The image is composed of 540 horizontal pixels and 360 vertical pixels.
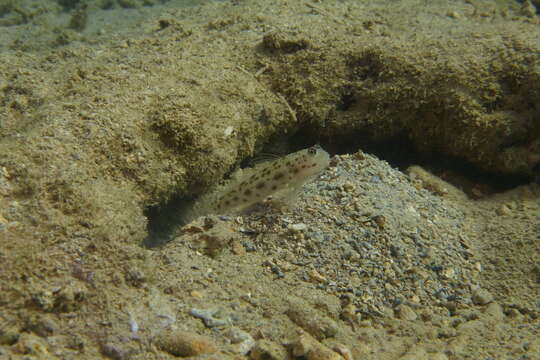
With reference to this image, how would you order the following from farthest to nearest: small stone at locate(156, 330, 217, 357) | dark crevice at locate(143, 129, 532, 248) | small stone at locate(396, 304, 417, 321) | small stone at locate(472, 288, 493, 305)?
dark crevice at locate(143, 129, 532, 248) < small stone at locate(472, 288, 493, 305) < small stone at locate(396, 304, 417, 321) < small stone at locate(156, 330, 217, 357)

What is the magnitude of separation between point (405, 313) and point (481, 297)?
0.79 m

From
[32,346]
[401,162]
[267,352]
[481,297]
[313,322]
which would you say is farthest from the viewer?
[401,162]

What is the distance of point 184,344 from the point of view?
1.95 metres

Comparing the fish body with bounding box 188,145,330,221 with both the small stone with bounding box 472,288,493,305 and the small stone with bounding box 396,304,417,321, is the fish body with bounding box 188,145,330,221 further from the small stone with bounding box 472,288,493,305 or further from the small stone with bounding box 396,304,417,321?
the small stone with bounding box 472,288,493,305

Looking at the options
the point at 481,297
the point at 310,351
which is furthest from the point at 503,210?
the point at 310,351

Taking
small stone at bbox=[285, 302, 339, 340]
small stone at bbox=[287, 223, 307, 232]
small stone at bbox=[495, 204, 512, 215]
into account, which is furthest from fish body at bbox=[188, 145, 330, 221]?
small stone at bbox=[495, 204, 512, 215]

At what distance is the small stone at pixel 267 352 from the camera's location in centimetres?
206

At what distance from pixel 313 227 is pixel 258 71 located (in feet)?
7.05

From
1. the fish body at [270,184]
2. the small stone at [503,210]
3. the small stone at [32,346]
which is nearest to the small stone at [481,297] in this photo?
the small stone at [503,210]

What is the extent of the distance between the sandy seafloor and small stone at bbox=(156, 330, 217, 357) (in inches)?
0.5

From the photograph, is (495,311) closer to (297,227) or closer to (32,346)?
(297,227)

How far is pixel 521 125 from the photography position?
4.05 metres

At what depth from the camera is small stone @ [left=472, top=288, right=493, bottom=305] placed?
3057 millimetres

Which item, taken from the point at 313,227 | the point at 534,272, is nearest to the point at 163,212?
the point at 313,227
